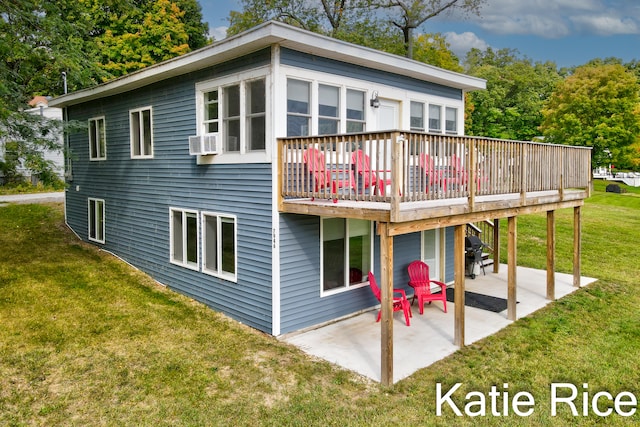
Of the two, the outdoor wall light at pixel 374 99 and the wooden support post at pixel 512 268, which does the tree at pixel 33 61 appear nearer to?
the outdoor wall light at pixel 374 99

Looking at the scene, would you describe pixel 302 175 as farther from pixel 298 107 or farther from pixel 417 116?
pixel 417 116

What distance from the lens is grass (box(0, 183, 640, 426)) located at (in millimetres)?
5531

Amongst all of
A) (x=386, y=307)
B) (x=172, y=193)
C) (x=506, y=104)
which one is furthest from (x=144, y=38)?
(x=386, y=307)

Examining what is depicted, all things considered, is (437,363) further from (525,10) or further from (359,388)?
(525,10)

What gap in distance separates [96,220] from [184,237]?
14.8 feet

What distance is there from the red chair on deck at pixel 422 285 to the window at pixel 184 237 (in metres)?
4.40

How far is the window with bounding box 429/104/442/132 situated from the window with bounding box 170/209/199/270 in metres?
5.62

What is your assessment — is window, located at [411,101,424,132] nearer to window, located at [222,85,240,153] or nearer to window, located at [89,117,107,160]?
window, located at [222,85,240,153]

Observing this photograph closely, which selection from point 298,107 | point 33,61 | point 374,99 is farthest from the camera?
point 33,61

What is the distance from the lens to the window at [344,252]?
8.54 m

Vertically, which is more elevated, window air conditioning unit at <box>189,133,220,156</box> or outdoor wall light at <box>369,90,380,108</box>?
outdoor wall light at <box>369,90,380,108</box>

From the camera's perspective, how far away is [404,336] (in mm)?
7961

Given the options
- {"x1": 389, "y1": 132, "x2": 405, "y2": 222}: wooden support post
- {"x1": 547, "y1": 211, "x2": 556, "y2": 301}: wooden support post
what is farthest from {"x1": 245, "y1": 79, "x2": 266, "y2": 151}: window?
{"x1": 547, "y1": 211, "x2": 556, "y2": 301}: wooden support post

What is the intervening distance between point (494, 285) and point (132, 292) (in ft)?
26.8
